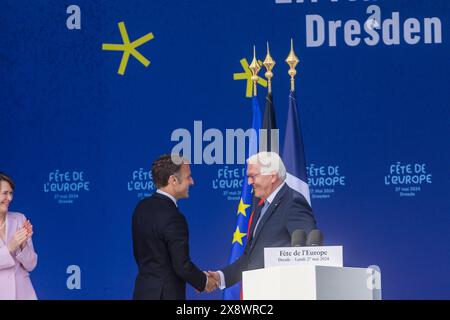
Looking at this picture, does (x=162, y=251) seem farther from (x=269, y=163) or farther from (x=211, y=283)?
(x=269, y=163)

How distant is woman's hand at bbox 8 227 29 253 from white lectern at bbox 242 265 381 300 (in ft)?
9.67

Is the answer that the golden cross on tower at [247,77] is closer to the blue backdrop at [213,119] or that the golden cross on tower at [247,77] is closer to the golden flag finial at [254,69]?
the blue backdrop at [213,119]

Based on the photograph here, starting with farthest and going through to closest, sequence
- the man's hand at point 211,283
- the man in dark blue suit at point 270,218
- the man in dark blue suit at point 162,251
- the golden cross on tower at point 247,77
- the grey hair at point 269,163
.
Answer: the golden cross on tower at point 247,77 < the grey hair at point 269,163 < the man's hand at point 211,283 < the man in dark blue suit at point 270,218 < the man in dark blue suit at point 162,251

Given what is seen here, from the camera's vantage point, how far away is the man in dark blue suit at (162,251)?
662 centimetres

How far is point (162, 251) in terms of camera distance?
6.68m

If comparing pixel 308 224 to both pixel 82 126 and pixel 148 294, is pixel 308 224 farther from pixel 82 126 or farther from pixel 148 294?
pixel 82 126

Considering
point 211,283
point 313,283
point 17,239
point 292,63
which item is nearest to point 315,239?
point 313,283

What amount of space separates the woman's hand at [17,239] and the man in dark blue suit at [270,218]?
136 cm

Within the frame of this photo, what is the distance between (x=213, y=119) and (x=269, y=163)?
0.83m

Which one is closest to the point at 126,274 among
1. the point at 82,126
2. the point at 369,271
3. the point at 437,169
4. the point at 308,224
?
the point at 82,126

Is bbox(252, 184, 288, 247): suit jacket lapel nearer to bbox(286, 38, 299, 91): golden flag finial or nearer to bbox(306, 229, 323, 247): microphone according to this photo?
bbox(286, 38, 299, 91): golden flag finial

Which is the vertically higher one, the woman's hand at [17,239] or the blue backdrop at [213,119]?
the blue backdrop at [213,119]

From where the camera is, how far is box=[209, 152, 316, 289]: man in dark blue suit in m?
6.73

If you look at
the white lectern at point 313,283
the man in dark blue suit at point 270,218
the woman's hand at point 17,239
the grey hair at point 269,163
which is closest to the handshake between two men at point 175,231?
the man in dark blue suit at point 270,218
